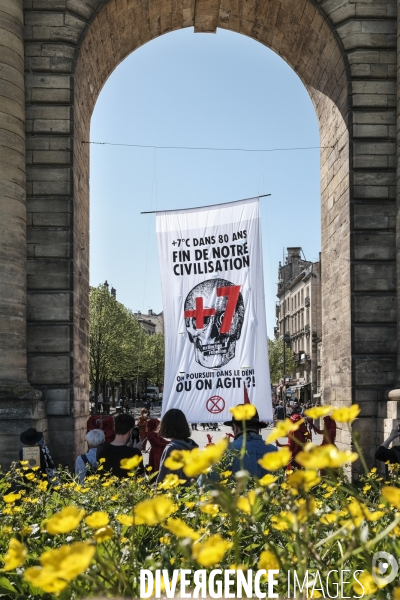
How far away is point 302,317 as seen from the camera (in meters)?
93.6

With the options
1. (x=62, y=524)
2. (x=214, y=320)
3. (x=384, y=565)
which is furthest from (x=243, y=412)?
(x=214, y=320)

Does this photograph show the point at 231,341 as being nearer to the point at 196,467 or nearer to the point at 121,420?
the point at 121,420

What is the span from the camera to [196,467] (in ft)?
6.33

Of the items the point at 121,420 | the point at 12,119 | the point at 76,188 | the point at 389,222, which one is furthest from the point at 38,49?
the point at 121,420

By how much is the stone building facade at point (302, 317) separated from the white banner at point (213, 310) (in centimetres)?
6701

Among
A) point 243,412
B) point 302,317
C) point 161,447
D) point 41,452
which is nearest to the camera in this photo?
point 243,412

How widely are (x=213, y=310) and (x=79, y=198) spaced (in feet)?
21.0

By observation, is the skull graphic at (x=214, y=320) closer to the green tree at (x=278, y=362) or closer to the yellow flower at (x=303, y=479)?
the yellow flower at (x=303, y=479)

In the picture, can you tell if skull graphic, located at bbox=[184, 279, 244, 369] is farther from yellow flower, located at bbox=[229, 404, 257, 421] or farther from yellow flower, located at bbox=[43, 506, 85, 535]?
yellow flower, located at bbox=[43, 506, 85, 535]

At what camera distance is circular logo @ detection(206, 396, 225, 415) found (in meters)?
9.77

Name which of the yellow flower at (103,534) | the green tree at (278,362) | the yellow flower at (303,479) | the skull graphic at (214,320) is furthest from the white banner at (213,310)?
the green tree at (278,362)

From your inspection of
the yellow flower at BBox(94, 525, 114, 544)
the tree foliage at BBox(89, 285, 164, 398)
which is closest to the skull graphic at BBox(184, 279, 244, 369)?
the yellow flower at BBox(94, 525, 114, 544)

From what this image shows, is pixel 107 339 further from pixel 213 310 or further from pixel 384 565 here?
pixel 384 565

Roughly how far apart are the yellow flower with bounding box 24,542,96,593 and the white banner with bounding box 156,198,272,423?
25.5ft
